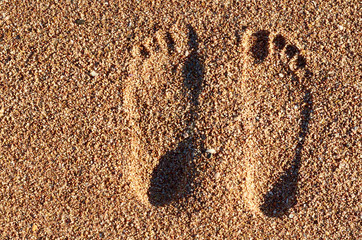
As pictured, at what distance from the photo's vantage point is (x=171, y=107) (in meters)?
1.84

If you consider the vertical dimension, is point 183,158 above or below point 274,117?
below

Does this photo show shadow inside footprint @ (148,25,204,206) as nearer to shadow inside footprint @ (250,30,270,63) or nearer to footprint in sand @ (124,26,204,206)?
footprint in sand @ (124,26,204,206)

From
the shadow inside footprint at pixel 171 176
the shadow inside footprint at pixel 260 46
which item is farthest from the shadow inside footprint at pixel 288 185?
the shadow inside footprint at pixel 171 176

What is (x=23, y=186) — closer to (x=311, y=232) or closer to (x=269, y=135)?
(x=269, y=135)

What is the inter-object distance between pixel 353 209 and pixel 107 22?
5.07 feet

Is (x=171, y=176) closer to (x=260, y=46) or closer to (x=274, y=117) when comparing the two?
(x=274, y=117)

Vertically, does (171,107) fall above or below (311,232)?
above

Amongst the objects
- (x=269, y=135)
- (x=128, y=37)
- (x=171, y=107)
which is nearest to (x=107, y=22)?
(x=128, y=37)

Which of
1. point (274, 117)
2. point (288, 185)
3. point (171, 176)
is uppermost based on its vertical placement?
point (274, 117)

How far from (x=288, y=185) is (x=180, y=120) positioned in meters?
0.64

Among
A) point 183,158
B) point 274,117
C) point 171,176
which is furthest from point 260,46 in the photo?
point 171,176

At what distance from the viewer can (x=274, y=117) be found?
1.84 meters

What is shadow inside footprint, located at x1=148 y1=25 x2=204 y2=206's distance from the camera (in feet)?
5.98

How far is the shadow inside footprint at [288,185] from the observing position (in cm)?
182
